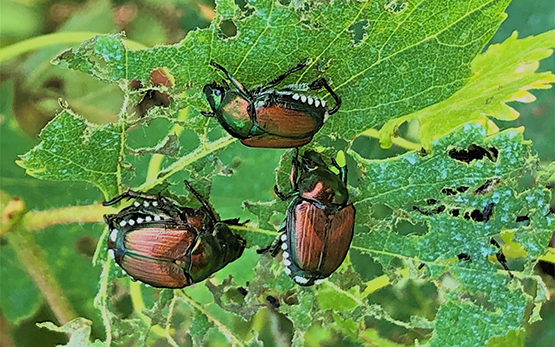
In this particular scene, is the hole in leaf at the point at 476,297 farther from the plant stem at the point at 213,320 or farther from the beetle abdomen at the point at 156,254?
the beetle abdomen at the point at 156,254

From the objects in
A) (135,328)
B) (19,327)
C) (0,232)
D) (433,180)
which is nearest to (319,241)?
(433,180)

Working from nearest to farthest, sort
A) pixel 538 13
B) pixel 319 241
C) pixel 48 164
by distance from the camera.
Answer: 1. pixel 48 164
2. pixel 319 241
3. pixel 538 13

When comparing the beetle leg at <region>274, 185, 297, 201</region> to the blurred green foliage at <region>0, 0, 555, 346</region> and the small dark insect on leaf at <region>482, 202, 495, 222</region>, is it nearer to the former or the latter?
the blurred green foliage at <region>0, 0, 555, 346</region>

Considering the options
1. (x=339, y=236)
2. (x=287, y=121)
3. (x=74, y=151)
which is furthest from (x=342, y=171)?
(x=74, y=151)

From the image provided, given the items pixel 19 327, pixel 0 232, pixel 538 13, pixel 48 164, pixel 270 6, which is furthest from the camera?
pixel 19 327

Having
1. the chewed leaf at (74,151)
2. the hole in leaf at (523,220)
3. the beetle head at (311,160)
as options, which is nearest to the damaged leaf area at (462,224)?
the hole in leaf at (523,220)

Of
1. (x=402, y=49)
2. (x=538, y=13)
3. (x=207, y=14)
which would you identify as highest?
(x=207, y=14)

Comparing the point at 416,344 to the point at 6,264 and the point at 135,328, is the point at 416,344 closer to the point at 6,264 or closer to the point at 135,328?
the point at 135,328
